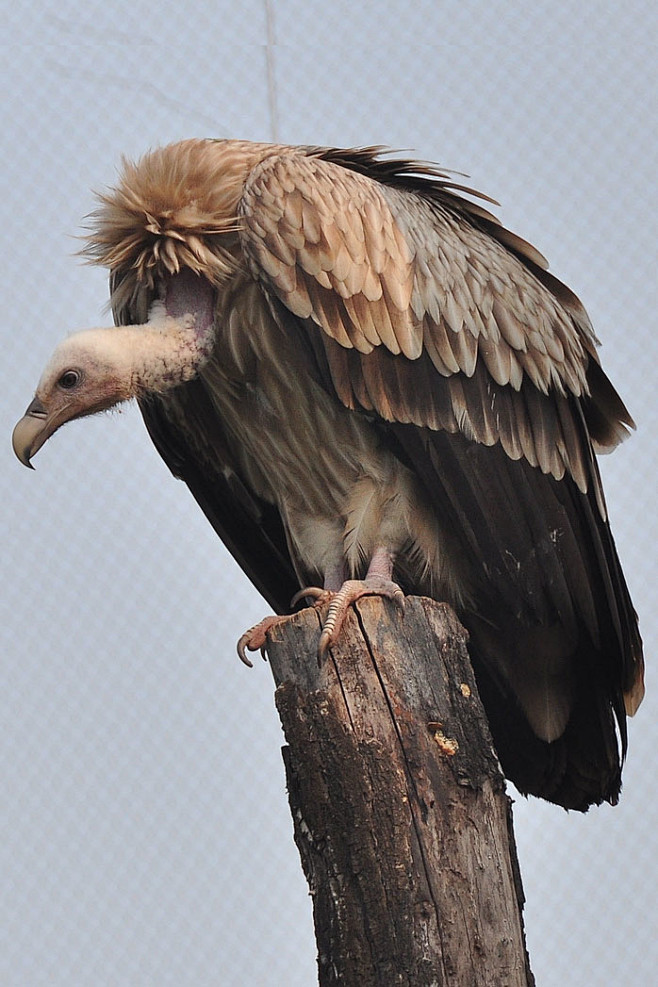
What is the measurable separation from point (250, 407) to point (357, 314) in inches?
18.4

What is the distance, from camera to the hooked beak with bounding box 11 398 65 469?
327 centimetres

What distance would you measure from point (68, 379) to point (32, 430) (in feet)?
0.51

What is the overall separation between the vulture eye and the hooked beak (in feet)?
0.24

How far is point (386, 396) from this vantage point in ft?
10.8

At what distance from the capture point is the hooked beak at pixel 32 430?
327 centimetres

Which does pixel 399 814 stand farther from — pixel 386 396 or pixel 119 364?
pixel 119 364

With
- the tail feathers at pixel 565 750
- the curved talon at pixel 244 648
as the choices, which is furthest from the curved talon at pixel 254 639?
the tail feathers at pixel 565 750

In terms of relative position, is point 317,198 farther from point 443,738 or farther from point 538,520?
point 443,738

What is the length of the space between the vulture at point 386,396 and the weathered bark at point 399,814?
25cm

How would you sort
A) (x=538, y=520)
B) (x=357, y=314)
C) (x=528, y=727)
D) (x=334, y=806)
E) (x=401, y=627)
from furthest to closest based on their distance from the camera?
(x=528, y=727), (x=538, y=520), (x=357, y=314), (x=401, y=627), (x=334, y=806)

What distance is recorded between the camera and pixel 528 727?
3.85 metres

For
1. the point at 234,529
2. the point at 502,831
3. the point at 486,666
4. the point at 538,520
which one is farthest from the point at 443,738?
the point at 234,529

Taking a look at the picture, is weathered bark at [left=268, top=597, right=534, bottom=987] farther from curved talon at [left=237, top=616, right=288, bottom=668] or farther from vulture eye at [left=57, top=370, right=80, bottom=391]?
vulture eye at [left=57, top=370, right=80, bottom=391]

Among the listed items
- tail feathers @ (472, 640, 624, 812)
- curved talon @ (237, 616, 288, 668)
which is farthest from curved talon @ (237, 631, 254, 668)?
tail feathers @ (472, 640, 624, 812)
